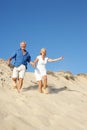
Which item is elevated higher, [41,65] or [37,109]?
[41,65]

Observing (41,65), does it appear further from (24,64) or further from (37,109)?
(37,109)

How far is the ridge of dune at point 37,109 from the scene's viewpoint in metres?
7.37

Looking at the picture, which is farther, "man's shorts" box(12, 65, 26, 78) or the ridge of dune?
"man's shorts" box(12, 65, 26, 78)

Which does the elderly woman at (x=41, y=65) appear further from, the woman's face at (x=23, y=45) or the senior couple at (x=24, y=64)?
the woman's face at (x=23, y=45)

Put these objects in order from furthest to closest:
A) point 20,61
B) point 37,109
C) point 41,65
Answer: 1. point 41,65
2. point 20,61
3. point 37,109

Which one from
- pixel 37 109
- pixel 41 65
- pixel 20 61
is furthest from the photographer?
pixel 41 65

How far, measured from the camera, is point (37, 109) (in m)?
8.74

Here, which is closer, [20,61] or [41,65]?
[20,61]

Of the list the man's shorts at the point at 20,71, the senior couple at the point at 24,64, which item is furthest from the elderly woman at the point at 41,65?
the man's shorts at the point at 20,71

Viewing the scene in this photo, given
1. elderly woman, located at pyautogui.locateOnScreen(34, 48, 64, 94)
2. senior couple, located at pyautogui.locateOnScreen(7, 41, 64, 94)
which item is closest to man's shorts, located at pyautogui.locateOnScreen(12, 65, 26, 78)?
senior couple, located at pyautogui.locateOnScreen(7, 41, 64, 94)

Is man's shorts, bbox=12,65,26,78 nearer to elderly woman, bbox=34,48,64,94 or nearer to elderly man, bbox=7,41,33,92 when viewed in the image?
elderly man, bbox=7,41,33,92

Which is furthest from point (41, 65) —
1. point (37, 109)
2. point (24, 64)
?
point (37, 109)

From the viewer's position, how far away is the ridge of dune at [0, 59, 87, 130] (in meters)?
7.37

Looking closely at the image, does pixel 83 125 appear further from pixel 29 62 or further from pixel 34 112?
pixel 29 62
